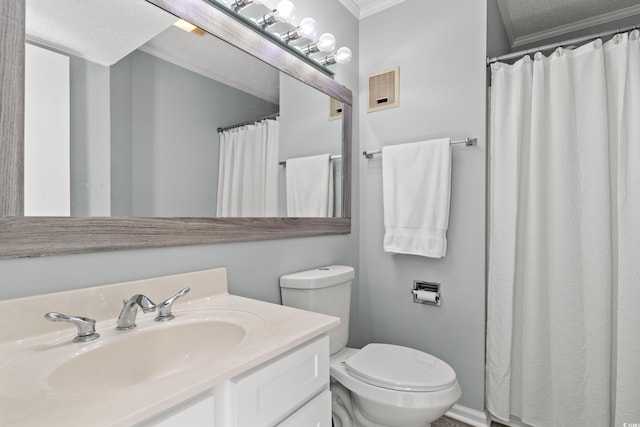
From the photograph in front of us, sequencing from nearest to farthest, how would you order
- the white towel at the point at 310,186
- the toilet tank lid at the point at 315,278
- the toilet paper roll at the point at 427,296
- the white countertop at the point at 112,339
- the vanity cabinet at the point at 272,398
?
the white countertop at the point at 112,339 < the vanity cabinet at the point at 272,398 < the toilet tank lid at the point at 315,278 < the white towel at the point at 310,186 < the toilet paper roll at the point at 427,296

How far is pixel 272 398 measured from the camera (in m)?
0.75

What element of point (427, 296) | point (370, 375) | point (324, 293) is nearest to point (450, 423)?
point (427, 296)

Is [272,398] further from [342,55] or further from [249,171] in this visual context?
[342,55]

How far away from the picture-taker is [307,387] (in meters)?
0.85

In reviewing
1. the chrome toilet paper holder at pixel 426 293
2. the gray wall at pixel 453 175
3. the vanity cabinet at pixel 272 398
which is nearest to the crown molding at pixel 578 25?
the gray wall at pixel 453 175

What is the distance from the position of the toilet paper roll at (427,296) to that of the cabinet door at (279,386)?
1052 mm

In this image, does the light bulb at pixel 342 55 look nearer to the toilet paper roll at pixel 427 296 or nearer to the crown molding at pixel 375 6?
the crown molding at pixel 375 6

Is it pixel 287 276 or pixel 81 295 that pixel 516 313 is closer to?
pixel 287 276

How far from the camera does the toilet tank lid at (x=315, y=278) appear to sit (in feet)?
4.76

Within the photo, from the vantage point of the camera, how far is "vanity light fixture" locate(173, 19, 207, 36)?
3.59ft

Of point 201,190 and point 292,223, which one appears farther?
point 292,223

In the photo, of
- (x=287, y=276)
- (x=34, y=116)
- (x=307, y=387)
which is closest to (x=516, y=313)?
(x=287, y=276)

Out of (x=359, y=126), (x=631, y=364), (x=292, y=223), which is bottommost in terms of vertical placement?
(x=631, y=364)

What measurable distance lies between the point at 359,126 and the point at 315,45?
2.07 feet
